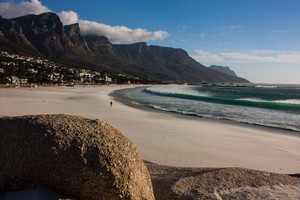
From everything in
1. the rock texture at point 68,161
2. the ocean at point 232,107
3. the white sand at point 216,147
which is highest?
the rock texture at point 68,161

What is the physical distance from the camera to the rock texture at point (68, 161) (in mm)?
3602

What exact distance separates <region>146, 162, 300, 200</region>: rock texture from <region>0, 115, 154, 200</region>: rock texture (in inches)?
36.8

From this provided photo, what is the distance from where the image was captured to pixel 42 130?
12.6 feet

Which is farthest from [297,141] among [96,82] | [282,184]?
[96,82]

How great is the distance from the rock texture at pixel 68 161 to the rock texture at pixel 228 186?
0.93 metres

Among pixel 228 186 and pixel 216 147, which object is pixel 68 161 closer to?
pixel 228 186

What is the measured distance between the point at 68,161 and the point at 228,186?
8.30ft

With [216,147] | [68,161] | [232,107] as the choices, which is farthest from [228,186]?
[232,107]

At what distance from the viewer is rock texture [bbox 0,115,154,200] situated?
3602 mm

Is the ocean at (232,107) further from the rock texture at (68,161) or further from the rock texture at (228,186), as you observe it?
the rock texture at (68,161)

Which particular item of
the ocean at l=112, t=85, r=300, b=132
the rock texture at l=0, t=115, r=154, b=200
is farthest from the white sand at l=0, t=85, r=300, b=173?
the rock texture at l=0, t=115, r=154, b=200

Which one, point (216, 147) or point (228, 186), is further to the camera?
point (216, 147)

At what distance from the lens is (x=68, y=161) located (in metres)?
3.61

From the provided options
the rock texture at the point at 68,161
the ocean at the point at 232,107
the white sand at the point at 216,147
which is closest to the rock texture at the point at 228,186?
the rock texture at the point at 68,161
